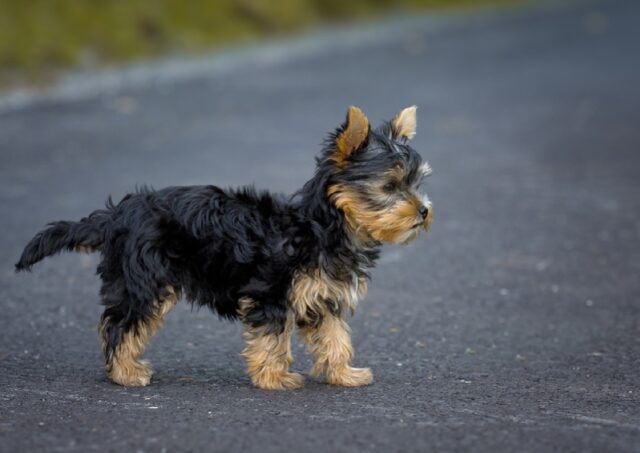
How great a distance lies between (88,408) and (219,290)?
1.01 meters

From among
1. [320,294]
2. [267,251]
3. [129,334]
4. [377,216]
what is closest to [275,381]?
[320,294]

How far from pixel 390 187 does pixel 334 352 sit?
97 centimetres

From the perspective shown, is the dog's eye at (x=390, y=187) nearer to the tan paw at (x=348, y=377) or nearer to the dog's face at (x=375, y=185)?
the dog's face at (x=375, y=185)

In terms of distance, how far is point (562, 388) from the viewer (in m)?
7.11

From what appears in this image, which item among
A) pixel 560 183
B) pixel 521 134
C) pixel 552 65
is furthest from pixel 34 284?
pixel 552 65

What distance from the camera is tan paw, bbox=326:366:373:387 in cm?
705

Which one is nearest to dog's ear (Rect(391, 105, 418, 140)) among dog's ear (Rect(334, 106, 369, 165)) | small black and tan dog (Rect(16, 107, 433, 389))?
small black and tan dog (Rect(16, 107, 433, 389))

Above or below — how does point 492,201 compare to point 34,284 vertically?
above

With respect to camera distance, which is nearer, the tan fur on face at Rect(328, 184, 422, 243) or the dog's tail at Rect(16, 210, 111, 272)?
the tan fur on face at Rect(328, 184, 422, 243)

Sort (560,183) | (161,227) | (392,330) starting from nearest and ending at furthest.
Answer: (161,227), (392,330), (560,183)

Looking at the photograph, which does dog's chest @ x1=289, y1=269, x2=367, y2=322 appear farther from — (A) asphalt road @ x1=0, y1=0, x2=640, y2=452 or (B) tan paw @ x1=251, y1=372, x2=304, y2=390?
(A) asphalt road @ x1=0, y1=0, x2=640, y2=452

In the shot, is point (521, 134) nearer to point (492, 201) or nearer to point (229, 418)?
point (492, 201)

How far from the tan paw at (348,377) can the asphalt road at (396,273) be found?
12 cm

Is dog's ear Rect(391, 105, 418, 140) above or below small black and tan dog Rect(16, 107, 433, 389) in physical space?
above
